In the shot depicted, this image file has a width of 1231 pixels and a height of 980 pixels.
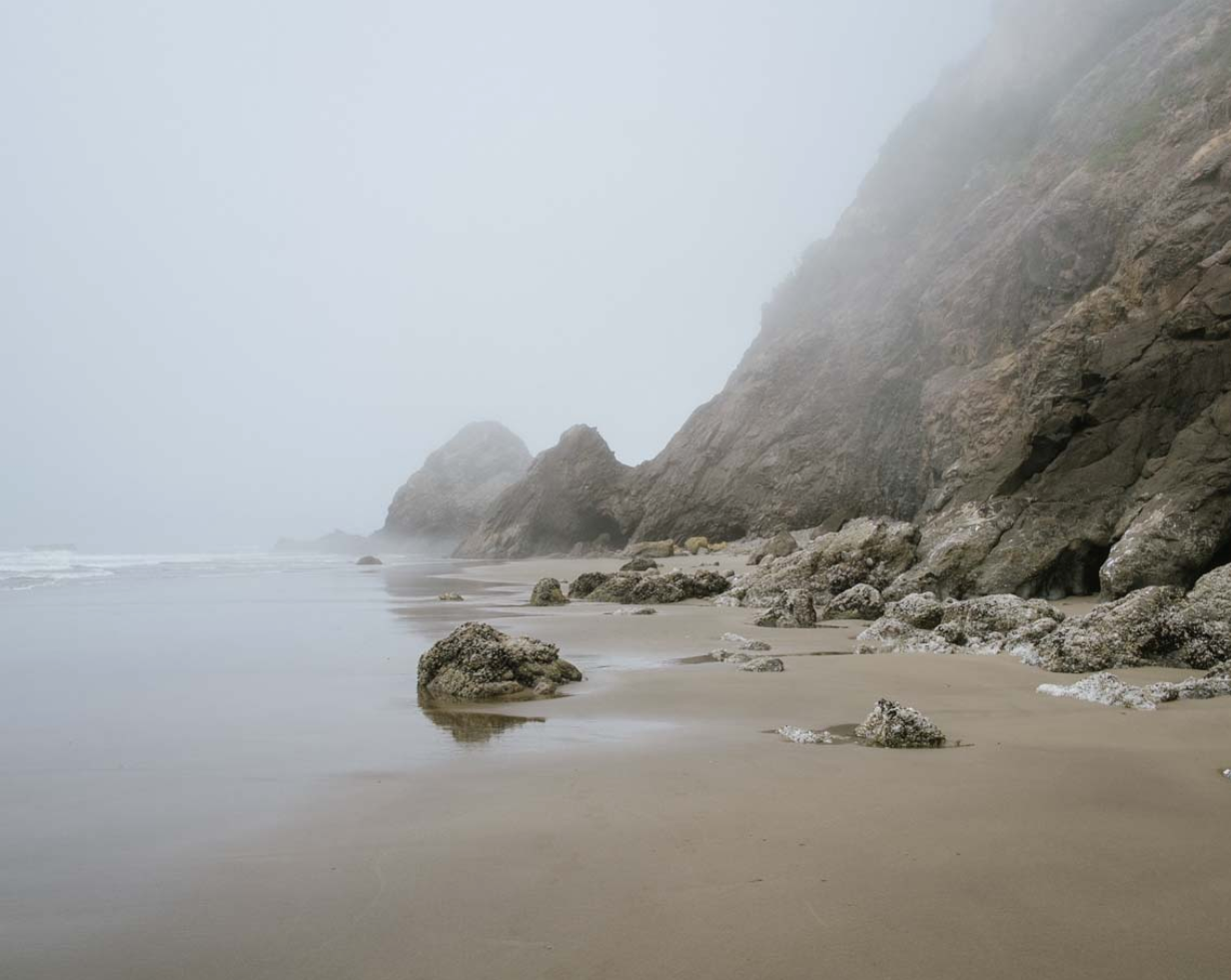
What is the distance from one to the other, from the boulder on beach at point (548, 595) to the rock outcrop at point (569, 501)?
25.2 m

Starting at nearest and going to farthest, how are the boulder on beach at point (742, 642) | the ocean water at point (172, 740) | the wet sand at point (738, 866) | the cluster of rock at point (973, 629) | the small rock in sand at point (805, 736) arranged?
the wet sand at point (738, 866), the ocean water at point (172, 740), the small rock in sand at point (805, 736), the cluster of rock at point (973, 629), the boulder on beach at point (742, 642)

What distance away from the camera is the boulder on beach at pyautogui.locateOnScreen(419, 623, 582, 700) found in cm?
577

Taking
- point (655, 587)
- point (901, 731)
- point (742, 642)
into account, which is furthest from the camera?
point (655, 587)

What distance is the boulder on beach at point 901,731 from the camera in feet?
13.1

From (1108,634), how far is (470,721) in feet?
15.9

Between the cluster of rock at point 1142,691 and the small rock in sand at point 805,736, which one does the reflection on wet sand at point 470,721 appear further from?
the cluster of rock at point 1142,691

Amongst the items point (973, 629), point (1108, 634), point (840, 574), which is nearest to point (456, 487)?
point (840, 574)

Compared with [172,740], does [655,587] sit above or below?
above

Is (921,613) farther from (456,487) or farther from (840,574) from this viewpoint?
(456,487)

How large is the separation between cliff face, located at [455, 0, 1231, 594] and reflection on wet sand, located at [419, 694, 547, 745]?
289 inches

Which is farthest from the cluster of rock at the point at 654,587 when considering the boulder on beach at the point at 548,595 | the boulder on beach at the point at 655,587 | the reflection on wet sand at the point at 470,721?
the reflection on wet sand at the point at 470,721

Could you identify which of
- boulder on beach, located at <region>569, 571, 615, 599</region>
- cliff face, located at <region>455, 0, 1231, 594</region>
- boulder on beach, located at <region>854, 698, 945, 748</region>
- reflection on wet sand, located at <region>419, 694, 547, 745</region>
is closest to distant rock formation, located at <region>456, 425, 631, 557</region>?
cliff face, located at <region>455, 0, 1231, 594</region>

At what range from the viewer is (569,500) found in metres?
40.7

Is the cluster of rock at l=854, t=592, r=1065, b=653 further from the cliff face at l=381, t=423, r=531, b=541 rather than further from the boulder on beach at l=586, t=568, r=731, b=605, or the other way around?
the cliff face at l=381, t=423, r=531, b=541
